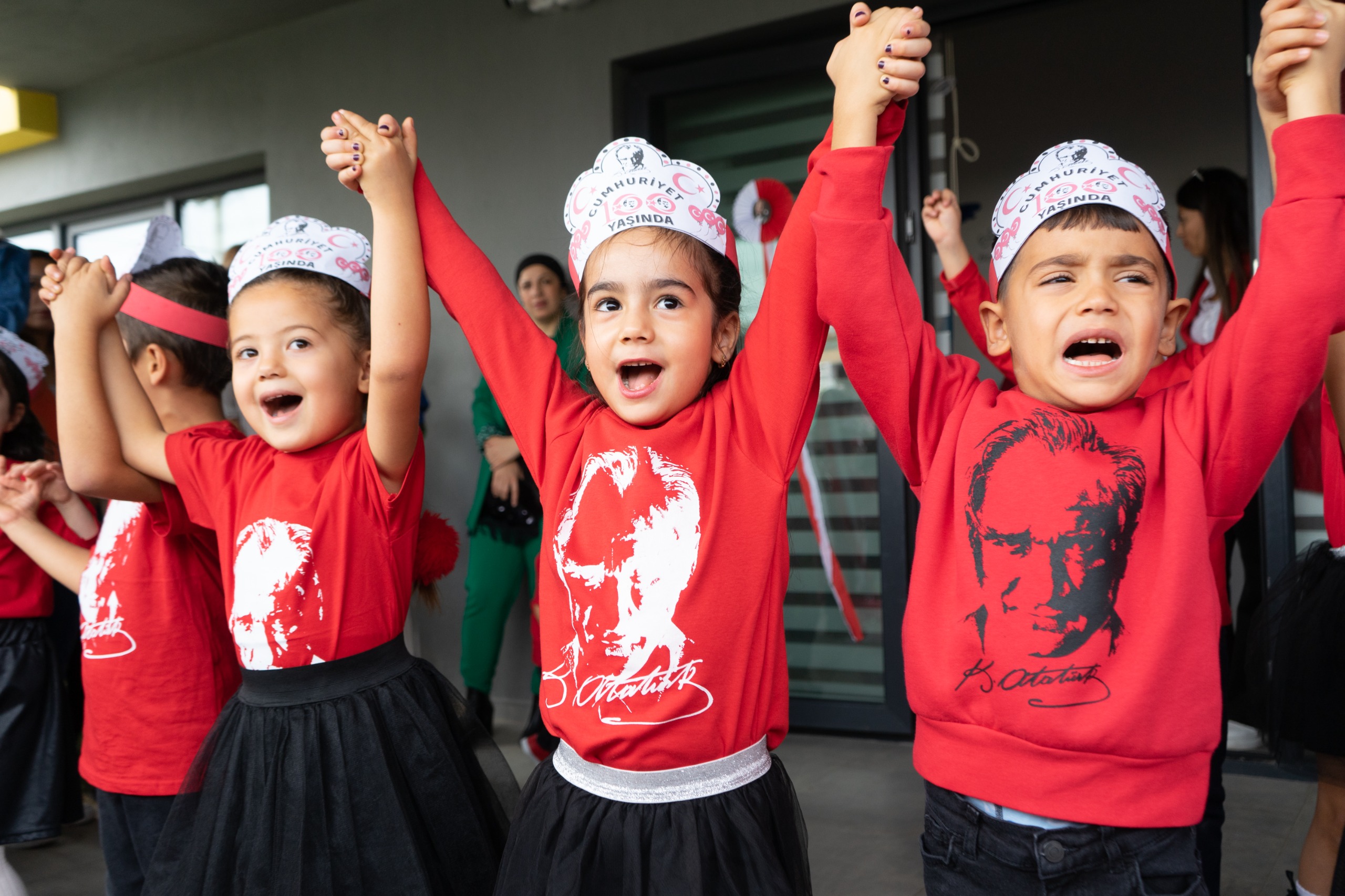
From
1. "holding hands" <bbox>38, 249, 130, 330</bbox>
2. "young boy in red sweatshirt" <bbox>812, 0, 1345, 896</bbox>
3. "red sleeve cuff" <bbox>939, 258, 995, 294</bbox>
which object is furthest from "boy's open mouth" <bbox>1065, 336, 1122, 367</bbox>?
"holding hands" <bbox>38, 249, 130, 330</bbox>

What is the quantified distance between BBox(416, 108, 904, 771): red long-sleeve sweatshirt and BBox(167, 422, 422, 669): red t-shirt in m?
0.35

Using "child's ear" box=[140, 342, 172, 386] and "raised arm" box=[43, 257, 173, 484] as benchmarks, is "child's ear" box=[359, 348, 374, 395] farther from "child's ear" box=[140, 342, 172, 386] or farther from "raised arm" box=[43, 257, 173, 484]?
"child's ear" box=[140, 342, 172, 386]

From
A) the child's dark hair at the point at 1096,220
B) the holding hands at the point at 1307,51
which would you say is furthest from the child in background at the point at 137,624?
the holding hands at the point at 1307,51

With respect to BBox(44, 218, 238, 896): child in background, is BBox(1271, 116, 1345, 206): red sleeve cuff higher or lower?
higher

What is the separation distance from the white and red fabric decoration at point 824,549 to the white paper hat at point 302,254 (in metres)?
2.05

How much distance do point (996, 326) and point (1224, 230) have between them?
79.4 inches

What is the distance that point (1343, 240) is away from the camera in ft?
3.28

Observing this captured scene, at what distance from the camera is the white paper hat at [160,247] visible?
193cm

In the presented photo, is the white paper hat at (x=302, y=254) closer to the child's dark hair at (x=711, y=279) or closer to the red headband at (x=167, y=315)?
the red headband at (x=167, y=315)

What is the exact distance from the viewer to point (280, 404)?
5.16ft

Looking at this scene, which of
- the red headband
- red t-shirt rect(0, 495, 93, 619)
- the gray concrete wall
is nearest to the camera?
the red headband

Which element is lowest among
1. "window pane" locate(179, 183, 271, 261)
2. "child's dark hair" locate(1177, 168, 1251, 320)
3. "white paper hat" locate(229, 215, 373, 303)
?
"white paper hat" locate(229, 215, 373, 303)

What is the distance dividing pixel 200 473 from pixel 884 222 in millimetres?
1196

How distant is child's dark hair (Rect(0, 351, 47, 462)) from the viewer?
2189 mm
